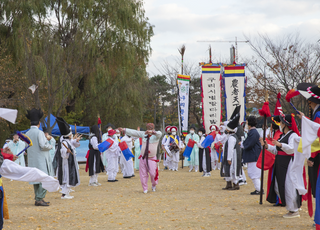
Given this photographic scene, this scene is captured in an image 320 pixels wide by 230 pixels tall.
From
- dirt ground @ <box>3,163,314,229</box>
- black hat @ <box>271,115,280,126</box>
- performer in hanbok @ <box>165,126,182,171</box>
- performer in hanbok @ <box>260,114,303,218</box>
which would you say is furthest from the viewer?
performer in hanbok @ <box>165,126,182,171</box>

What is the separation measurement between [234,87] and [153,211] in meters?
9.10

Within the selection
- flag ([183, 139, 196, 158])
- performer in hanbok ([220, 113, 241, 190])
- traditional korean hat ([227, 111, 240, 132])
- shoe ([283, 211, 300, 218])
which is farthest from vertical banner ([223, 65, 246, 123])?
shoe ([283, 211, 300, 218])

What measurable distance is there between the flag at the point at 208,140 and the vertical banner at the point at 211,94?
51 cm

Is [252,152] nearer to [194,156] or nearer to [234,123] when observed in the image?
[234,123]

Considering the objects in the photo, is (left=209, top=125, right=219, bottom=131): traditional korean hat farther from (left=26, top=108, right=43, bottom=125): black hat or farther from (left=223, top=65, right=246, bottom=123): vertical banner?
(left=26, top=108, right=43, bottom=125): black hat

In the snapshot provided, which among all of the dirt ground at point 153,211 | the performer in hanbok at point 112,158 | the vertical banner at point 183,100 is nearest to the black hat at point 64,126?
the dirt ground at point 153,211

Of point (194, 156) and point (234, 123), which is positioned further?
point (194, 156)

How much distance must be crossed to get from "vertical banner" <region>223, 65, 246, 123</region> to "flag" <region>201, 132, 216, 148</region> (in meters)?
0.99

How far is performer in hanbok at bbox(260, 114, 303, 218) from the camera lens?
6.16m

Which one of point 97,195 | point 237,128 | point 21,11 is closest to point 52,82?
point 21,11

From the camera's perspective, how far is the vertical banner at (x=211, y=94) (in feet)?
49.9

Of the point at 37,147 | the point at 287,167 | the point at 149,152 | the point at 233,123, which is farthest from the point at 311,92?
the point at 37,147

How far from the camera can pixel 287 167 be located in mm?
6309

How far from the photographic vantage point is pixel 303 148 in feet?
15.4
